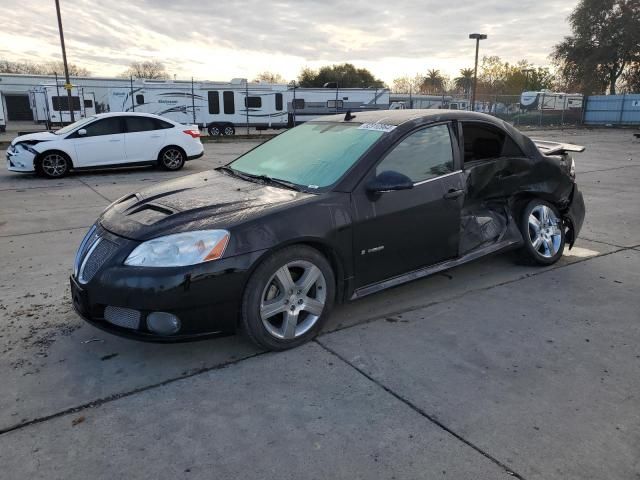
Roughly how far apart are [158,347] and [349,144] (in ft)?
6.59

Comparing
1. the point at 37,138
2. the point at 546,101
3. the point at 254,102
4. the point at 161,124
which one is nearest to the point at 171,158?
the point at 161,124

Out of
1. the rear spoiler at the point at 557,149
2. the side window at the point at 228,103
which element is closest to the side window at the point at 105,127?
the rear spoiler at the point at 557,149

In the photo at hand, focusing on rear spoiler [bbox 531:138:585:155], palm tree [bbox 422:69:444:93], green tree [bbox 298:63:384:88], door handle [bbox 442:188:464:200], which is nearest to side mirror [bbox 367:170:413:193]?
door handle [bbox 442:188:464:200]

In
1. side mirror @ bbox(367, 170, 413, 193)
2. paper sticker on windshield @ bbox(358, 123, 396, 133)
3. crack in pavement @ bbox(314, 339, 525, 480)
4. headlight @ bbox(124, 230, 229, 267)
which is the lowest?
crack in pavement @ bbox(314, 339, 525, 480)

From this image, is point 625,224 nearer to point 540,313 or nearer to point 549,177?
point 549,177

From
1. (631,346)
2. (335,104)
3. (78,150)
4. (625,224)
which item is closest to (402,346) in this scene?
(631,346)

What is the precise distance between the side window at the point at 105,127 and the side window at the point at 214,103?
1783cm

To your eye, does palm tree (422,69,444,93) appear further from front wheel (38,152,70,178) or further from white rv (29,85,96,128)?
front wheel (38,152,70,178)

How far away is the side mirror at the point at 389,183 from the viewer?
356cm

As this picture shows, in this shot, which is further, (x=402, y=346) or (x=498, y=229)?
(x=498, y=229)

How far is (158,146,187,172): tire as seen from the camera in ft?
41.5

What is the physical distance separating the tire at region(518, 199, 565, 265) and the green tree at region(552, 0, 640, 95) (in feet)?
150

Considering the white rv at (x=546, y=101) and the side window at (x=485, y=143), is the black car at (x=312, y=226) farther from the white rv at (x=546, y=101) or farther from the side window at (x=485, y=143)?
the white rv at (x=546, y=101)

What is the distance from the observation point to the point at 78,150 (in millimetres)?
11500
